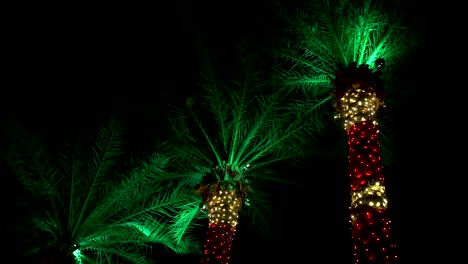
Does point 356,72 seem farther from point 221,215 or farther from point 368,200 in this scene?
point 221,215

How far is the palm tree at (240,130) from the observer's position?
12.8 metres

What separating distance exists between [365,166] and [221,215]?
12.6 feet

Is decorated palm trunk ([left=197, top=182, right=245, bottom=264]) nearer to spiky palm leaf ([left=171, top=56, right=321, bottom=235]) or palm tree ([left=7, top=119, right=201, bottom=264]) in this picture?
spiky palm leaf ([left=171, top=56, right=321, bottom=235])

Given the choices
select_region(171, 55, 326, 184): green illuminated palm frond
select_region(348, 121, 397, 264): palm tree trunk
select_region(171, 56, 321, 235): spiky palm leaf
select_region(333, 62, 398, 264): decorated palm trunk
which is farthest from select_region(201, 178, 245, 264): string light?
select_region(348, 121, 397, 264): palm tree trunk

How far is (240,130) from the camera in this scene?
1310 centimetres

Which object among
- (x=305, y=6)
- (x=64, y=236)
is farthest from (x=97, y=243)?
(x=305, y=6)

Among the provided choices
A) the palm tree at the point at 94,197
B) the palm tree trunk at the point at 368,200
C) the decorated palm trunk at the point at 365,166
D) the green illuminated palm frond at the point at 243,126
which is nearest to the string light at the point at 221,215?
the green illuminated palm frond at the point at 243,126

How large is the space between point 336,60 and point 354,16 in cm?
101

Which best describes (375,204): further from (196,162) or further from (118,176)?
(118,176)

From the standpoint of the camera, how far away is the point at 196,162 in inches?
515

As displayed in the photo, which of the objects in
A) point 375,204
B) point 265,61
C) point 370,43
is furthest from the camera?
point 265,61

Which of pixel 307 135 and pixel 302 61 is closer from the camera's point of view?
pixel 302 61

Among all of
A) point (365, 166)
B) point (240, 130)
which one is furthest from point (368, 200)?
point (240, 130)

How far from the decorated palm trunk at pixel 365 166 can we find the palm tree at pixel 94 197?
4.77 m
